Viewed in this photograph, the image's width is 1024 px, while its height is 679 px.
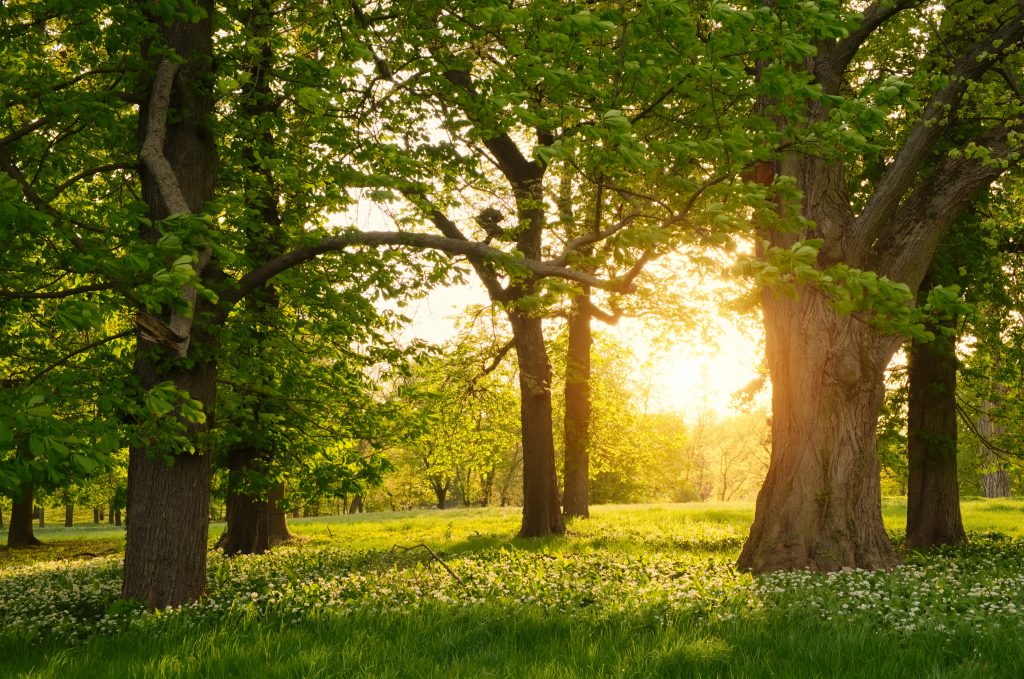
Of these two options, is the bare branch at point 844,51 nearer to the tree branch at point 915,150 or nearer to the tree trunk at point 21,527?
the tree branch at point 915,150

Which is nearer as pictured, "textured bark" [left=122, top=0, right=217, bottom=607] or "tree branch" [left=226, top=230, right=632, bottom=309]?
"tree branch" [left=226, top=230, right=632, bottom=309]

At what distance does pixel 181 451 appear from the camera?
8141mm

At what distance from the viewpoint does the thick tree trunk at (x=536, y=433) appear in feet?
55.9

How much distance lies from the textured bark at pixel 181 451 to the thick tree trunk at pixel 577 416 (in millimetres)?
11649

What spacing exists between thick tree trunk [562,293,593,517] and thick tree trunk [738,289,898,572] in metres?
8.57

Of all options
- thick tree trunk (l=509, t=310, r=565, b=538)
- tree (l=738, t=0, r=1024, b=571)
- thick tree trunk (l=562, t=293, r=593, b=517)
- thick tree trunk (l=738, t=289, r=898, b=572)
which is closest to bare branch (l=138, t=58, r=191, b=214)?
tree (l=738, t=0, r=1024, b=571)

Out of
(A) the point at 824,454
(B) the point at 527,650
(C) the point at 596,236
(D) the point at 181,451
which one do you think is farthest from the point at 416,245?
(A) the point at 824,454

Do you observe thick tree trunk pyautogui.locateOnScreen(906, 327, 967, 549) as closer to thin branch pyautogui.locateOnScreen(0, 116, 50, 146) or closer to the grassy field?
the grassy field

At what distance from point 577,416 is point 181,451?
14.8 meters

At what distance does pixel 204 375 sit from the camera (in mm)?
8984

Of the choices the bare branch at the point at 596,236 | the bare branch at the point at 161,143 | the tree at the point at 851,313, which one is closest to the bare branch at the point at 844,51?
the tree at the point at 851,313

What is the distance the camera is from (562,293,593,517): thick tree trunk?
2081 cm

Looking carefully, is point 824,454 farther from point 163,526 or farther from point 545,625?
point 163,526

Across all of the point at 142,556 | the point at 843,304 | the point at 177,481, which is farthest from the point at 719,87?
the point at 142,556
